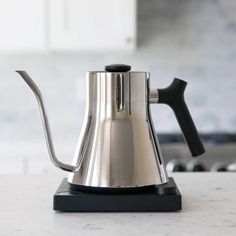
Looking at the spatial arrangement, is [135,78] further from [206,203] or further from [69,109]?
[69,109]

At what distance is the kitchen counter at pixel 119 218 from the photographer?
0.83 m

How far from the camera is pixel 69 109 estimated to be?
323 centimetres

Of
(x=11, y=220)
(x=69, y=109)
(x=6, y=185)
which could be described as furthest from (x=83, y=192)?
(x=69, y=109)

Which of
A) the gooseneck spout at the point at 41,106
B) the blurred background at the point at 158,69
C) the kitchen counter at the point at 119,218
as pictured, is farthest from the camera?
the blurred background at the point at 158,69

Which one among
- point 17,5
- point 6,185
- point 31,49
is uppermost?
point 17,5

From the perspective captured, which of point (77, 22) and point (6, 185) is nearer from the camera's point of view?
point (6, 185)

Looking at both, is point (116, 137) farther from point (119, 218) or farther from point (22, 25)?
point (22, 25)

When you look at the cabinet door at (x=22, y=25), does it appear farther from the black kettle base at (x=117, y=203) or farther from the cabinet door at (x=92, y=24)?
the black kettle base at (x=117, y=203)

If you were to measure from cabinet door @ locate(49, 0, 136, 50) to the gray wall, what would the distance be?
13.9 inches

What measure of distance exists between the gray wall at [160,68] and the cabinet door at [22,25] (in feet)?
1.23

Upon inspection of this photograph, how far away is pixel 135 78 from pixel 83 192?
0.23m

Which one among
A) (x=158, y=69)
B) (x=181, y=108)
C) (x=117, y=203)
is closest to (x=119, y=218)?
(x=117, y=203)

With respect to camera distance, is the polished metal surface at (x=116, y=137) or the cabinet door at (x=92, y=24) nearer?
the polished metal surface at (x=116, y=137)

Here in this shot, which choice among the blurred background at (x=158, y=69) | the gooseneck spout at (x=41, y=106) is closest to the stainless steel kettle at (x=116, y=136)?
the gooseneck spout at (x=41, y=106)
